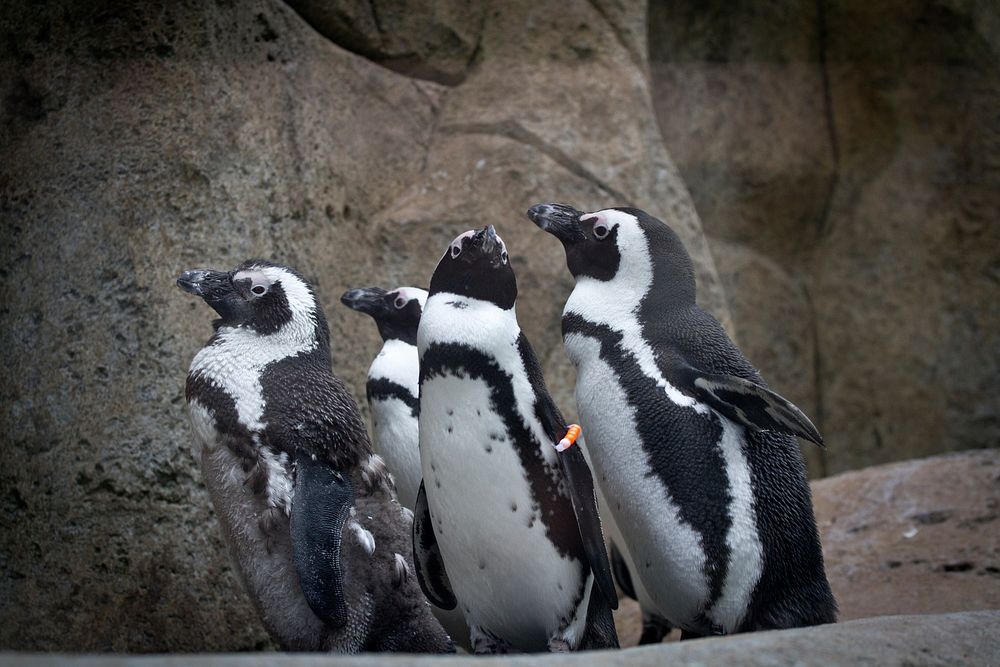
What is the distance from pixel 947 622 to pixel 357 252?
2210 millimetres

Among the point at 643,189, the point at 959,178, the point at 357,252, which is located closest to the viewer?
the point at 357,252

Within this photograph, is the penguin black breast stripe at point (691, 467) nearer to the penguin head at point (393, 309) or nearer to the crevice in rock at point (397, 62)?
the penguin head at point (393, 309)

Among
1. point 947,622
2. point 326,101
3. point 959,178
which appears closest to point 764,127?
point 959,178

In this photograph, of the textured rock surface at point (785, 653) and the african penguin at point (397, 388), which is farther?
the african penguin at point (397, 388)

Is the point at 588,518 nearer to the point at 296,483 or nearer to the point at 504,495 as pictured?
the point at 504,495

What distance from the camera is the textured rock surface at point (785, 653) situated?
151cm

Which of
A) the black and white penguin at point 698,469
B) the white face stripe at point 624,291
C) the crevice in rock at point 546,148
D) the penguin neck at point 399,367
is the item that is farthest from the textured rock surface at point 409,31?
the black and white penguin at point 698,469

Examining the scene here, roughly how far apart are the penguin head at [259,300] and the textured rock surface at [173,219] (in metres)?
0.56

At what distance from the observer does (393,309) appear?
3.26 meters

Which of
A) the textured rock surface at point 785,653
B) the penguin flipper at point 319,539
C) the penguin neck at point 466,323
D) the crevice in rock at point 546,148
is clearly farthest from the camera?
the crevice in rock at point 546,148

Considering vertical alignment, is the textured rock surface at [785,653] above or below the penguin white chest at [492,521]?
above

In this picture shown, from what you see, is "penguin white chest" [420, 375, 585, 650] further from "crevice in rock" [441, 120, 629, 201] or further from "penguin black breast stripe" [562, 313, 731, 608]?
"crevice in rock" [441, 120, 629, 201]

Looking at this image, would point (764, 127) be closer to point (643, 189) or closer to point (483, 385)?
point (643, 189)

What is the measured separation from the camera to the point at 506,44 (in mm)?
4148
